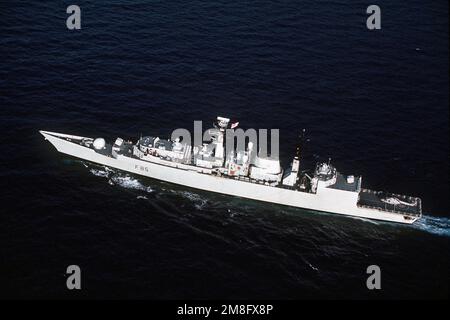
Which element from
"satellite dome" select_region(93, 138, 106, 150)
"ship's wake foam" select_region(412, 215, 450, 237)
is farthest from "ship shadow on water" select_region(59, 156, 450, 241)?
"satellite dome" select_region(93, 138, 106, 150)

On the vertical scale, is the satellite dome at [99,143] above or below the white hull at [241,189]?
above

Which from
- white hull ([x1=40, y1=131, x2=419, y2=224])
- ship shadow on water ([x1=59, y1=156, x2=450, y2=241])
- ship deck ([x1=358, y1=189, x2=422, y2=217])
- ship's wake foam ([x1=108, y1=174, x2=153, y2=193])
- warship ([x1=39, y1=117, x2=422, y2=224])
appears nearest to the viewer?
ship shadow on water ([x1=59, y1=156, x2=450, y2=241])

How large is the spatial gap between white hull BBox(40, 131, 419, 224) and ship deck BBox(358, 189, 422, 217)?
73 cm

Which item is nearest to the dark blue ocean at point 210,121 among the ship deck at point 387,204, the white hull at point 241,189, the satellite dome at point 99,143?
the white hull at point 241,189

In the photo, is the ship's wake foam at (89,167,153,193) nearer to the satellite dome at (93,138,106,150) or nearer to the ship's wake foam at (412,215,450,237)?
the satellite dome at (93,138,106,150)

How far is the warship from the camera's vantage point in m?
82.9

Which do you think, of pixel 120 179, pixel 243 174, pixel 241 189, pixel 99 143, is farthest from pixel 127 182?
pixel 243 174

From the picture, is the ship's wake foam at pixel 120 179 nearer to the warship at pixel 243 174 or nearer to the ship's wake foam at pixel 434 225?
the warship at pixel 243 174

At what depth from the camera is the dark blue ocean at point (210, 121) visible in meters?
70.9

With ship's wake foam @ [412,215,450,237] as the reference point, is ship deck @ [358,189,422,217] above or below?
above

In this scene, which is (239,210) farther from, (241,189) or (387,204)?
(387,204)
